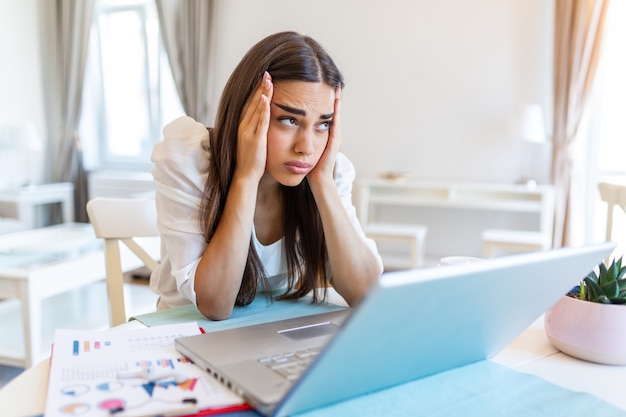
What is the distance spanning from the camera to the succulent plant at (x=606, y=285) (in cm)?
74

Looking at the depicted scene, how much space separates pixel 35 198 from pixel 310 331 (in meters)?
4.20

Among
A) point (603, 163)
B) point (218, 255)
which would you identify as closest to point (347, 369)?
point (218, 255)

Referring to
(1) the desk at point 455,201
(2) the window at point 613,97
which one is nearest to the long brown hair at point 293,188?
(1) the desk at point 455,201

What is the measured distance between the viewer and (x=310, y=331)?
2.47 feet

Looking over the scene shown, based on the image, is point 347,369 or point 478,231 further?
point 478,231

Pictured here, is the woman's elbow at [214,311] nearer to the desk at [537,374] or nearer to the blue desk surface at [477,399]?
the desk at [537,374]

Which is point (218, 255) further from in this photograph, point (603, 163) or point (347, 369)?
point (603, 163)

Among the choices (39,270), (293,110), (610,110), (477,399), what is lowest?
(39,270)

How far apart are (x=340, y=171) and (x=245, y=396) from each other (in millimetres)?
739

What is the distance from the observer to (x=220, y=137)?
1.08m

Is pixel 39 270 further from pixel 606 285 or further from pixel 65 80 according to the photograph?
pixel 65 80

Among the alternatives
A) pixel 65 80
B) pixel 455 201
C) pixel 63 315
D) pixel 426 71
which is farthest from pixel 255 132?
pixel 65 80

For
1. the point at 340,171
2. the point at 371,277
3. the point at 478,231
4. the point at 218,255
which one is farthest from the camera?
the point at 478,231

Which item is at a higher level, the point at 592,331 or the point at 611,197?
the point at 611,197
